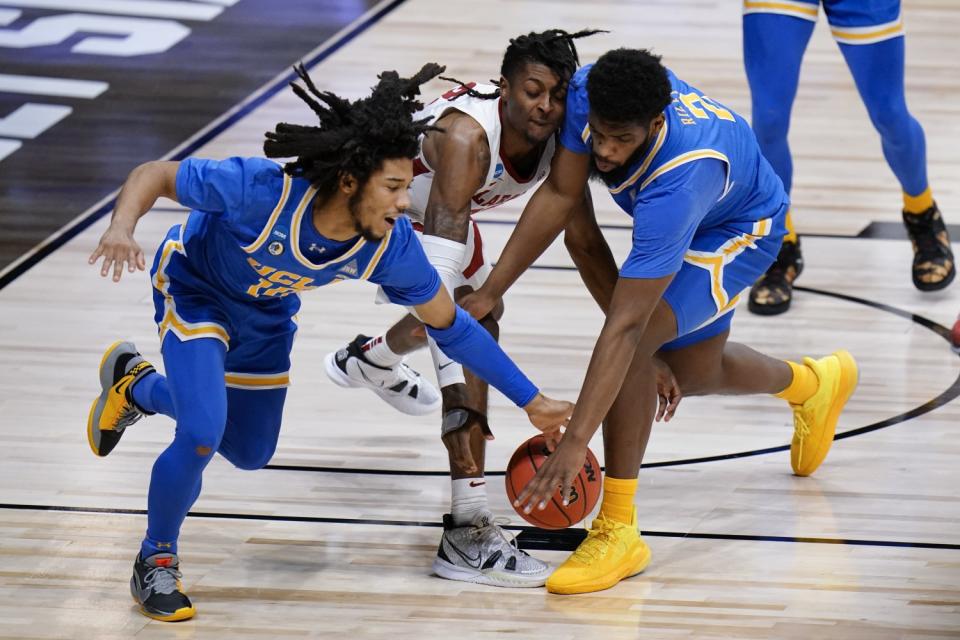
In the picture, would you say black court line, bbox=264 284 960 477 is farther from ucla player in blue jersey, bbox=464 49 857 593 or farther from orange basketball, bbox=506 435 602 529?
orange basketball, bbox=506 435 602 529

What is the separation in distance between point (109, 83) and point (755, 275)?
5.41m

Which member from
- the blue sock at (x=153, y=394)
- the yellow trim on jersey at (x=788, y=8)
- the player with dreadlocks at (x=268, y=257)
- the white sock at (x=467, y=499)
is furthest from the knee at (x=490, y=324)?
the yellow trim on jersey at (x=788, y=8)

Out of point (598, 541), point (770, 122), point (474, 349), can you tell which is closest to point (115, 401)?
point (474, 349)

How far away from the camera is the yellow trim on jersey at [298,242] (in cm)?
396

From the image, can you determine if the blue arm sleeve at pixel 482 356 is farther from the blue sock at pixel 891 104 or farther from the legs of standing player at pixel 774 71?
the blue sock at pixel 891 104

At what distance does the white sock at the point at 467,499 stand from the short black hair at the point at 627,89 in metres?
1.11

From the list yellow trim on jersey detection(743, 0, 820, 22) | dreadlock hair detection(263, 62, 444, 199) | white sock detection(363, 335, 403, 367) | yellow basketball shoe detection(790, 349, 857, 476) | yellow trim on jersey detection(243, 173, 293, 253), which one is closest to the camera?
dreadlock hair detection(263, 62, 444, 199)

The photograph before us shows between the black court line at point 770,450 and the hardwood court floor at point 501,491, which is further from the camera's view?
the black court line at point 770,450

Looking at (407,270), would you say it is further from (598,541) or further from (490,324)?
(598,541)

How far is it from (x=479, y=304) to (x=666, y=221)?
0.67 metres

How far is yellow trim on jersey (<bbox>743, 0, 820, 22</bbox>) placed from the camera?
590 centimetres

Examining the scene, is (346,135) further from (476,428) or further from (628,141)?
(476,428)

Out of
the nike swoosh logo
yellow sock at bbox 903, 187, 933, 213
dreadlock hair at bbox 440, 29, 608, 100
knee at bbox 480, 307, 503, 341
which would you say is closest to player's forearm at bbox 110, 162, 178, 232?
dreadlock hair at bbox 440, 29, 608, 100

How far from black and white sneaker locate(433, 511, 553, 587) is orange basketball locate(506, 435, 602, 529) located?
108 mm
